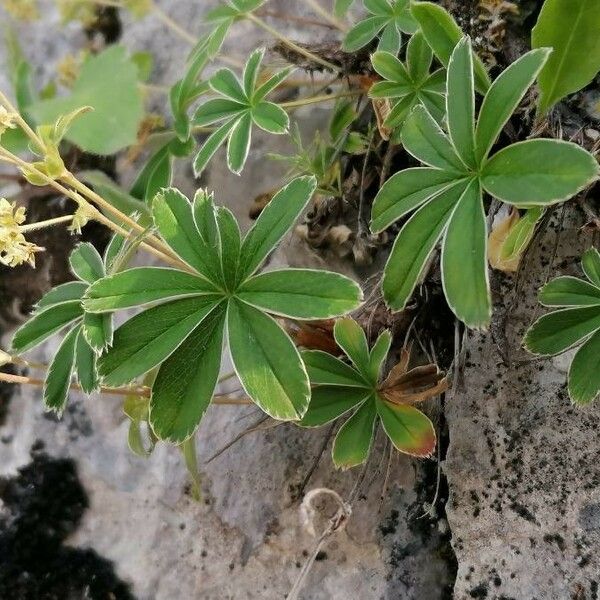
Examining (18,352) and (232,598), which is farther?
(232,598)

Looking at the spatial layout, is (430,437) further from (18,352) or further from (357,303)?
(18,352)

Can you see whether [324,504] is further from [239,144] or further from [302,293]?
[239,144]

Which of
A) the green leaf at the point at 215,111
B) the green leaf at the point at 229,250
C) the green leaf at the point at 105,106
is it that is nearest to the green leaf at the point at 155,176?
the green leaf at the point at 105,106

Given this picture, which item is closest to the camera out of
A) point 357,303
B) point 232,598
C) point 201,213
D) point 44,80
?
point 357,303

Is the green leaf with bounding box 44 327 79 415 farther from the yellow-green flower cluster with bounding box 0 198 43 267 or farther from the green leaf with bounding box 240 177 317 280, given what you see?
the green leaf with bounding box 240 177 317 280

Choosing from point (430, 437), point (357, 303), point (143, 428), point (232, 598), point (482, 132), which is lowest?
point (232, 598)

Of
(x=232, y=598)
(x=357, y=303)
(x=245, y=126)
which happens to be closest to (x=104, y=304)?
(x=357, y=303)

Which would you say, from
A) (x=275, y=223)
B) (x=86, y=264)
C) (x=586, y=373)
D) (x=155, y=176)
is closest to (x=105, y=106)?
(x=155, y=176)

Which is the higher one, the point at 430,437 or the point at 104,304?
the point at 104,304
